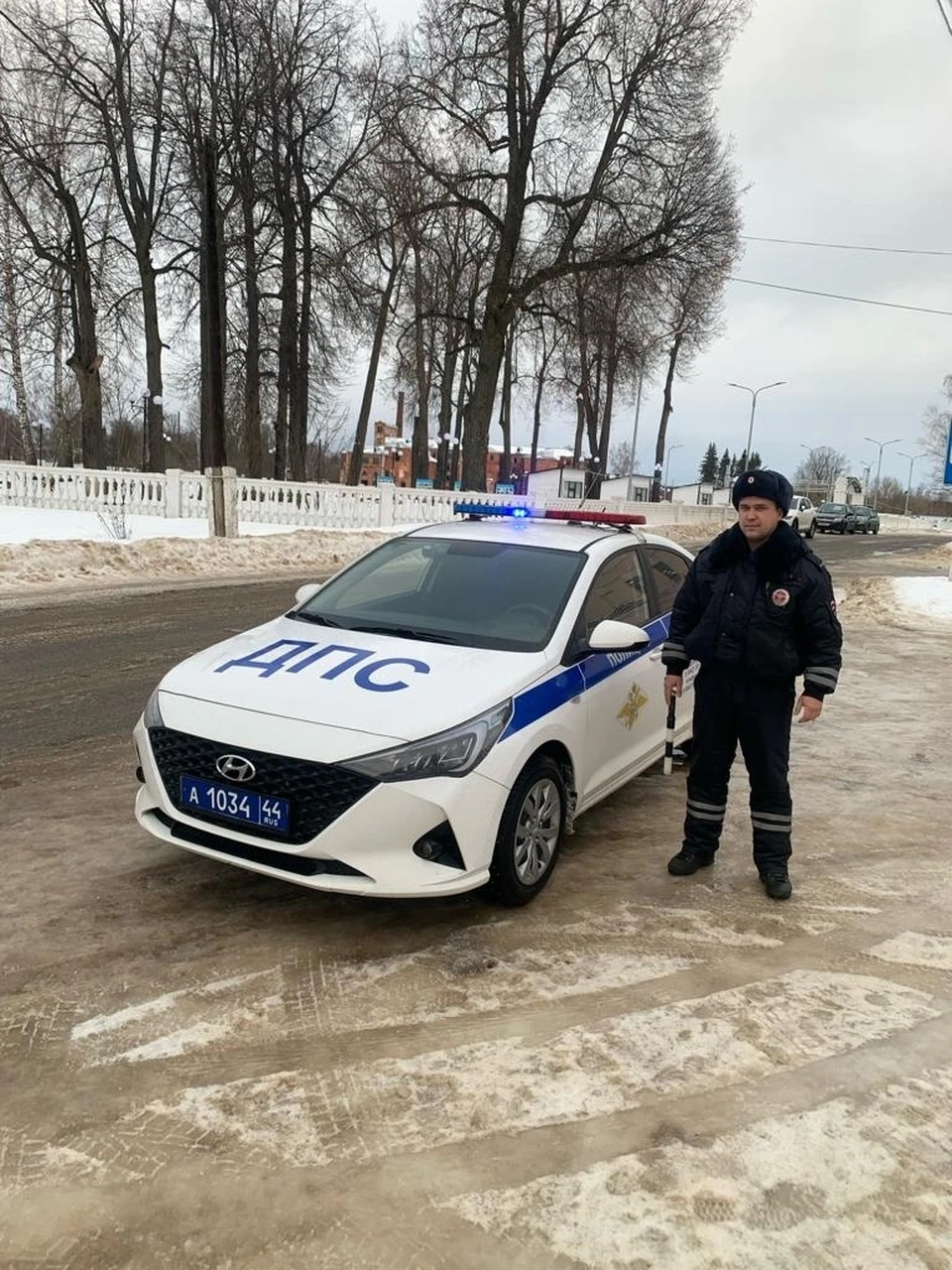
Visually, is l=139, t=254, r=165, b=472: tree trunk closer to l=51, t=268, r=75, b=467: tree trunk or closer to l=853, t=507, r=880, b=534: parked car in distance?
l=51, t=268, r=75, b=467: tree trunk

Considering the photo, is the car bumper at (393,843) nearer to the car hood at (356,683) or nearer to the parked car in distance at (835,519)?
the car hood at (356,683)

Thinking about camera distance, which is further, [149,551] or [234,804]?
[149,551]

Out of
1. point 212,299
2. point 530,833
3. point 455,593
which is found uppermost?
point 212,299

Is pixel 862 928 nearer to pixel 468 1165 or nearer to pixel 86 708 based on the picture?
pixel 468 1165

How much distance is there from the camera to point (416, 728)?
132 inches

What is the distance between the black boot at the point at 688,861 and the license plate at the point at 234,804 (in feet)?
6.23

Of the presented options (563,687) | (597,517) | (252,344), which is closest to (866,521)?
(252,344)

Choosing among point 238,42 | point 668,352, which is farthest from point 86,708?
point 668,352

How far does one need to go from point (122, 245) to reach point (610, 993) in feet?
102

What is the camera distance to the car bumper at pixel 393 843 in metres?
3.24

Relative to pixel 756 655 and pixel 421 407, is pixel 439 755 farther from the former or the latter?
pixel 421 407

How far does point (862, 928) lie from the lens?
3.77 metres

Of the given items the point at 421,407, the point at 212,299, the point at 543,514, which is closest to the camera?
the point at 543,514

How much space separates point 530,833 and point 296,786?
3.35 feet
